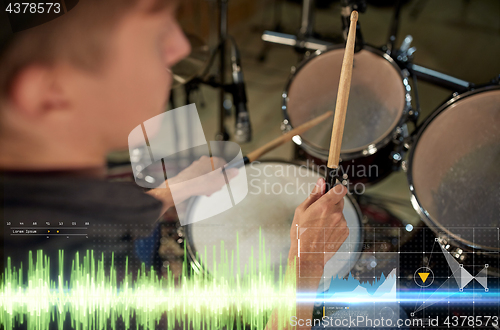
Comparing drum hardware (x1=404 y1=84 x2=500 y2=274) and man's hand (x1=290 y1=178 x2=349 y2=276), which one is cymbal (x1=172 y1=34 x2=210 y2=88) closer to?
man's hand (x1=290 y1=178 x2=349 y2=276)

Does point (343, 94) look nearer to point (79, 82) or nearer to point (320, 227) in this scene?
point (320, 227)

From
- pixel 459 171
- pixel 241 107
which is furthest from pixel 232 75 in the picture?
pixel 459 171

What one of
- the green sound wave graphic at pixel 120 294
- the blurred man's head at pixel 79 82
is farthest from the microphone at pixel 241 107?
the green sound wave graphic at pixel 120 294

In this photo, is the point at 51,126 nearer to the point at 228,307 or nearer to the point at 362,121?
the point at 228,307

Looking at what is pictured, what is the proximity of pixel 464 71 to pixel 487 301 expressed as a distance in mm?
941

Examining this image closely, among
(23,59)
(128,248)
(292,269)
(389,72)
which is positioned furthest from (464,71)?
(23,59)

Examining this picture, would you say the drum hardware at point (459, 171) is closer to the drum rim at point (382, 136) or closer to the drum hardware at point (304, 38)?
the drum rim at point (382, 136)

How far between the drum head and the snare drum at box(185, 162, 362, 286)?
0.35 ft

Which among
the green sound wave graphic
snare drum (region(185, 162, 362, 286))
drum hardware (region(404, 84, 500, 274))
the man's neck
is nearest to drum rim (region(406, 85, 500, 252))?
drum hardware (region(404, 84, 500, 274))

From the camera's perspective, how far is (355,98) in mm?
897

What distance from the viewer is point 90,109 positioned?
0.82m
